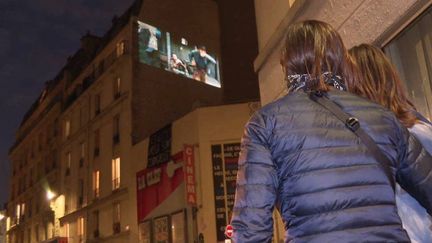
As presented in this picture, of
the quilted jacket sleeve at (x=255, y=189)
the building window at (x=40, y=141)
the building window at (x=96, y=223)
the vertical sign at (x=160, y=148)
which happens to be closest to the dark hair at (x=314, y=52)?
the quilted jacket sleeve at (x=255, y=189)

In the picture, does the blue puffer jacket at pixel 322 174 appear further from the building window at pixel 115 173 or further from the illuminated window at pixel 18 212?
the illuminated window at pixel 18 212

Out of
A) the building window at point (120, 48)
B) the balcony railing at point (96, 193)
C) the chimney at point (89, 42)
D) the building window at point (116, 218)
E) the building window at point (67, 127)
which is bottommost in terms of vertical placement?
the building window at point (116, 218)

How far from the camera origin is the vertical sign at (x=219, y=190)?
20.4m

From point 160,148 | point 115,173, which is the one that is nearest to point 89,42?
point 115,173

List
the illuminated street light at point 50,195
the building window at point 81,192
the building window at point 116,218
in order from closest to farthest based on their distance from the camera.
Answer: the building window at point 116,218
the building window at point 81,192
the illuminated street light at point 50,195

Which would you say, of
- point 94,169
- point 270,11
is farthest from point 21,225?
point 270,11

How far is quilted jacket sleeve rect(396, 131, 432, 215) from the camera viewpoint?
217 cm

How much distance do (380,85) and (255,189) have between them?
0.96 metres

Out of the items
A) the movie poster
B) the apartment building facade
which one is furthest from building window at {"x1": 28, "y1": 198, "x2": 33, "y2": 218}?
the movie poster

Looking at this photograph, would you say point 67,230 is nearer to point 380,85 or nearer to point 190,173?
point 190,173

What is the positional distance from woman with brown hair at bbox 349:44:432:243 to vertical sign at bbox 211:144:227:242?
18.0m

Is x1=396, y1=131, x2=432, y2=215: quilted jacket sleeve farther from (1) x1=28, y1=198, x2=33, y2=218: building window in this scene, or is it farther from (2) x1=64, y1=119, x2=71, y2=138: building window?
(1) x1=28, y1=198, x2=33, y2=218: building window

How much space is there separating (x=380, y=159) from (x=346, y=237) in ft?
1.19

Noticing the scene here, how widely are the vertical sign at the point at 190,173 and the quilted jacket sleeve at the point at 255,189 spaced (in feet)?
61.8
